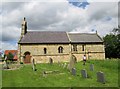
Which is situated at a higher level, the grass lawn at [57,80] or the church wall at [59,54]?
the church wall at [59,54]

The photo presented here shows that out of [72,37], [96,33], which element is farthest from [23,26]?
[96,33]

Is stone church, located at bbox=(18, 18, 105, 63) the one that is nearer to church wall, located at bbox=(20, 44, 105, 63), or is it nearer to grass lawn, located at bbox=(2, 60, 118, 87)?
church wall, located at bbox=(20, 44, 105, 63)

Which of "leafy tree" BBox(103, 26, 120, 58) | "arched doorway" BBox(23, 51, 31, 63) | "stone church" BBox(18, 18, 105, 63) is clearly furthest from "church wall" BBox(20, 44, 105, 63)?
"leafy tree" BBox(103, 26, 120, 58)

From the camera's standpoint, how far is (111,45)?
3364 inches

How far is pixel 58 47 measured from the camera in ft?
178

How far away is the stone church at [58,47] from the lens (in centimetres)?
5341

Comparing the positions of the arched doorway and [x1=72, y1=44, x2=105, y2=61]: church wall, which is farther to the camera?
[x1=72, y1=44, x2=105, y2=61]: church wall

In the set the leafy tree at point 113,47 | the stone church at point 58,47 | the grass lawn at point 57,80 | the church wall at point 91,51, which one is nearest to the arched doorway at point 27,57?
the stone church at point 58,47

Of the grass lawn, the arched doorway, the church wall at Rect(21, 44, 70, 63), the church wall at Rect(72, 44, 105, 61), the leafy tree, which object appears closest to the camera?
the grass lawn

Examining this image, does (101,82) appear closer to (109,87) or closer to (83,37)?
(109,87)

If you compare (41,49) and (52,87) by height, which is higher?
(41,49)

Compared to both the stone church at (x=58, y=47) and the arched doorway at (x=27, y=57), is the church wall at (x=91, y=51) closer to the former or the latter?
the stone church at (x=58, y=47)

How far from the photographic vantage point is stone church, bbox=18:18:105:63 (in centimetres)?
5341

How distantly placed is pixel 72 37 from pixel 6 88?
1635 inches
